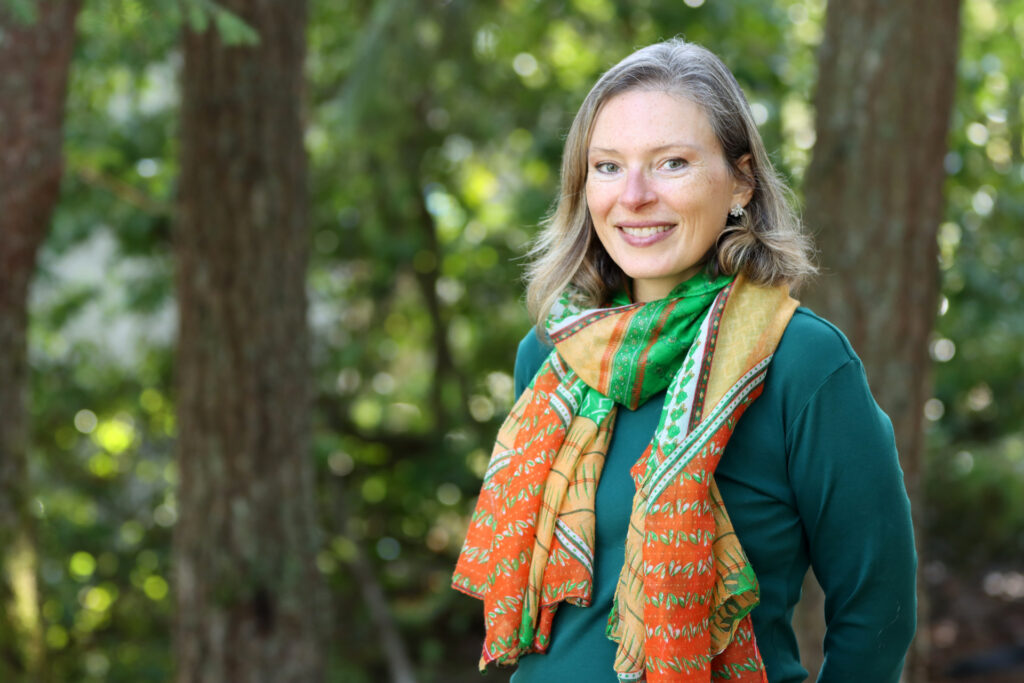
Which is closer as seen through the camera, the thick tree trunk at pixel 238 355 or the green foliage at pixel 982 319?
the thick tree trunk at pixel 238 355

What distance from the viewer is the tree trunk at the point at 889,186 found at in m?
3.43

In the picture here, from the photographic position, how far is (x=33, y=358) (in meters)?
6.61

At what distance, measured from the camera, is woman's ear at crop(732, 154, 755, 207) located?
1.71 meters

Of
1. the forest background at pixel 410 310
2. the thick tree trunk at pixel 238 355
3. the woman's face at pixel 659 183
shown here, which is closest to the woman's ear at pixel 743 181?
the woman's face at pixel 659 183

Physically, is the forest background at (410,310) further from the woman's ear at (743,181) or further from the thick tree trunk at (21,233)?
the woman's ear at (743,181)

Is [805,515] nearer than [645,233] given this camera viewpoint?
Yes

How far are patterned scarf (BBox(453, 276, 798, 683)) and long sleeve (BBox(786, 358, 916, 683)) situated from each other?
A: 11 centimetres

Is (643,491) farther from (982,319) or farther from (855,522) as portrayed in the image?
(982,319)

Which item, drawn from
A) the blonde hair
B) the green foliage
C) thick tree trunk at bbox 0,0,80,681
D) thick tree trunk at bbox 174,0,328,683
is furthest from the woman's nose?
the green foliage

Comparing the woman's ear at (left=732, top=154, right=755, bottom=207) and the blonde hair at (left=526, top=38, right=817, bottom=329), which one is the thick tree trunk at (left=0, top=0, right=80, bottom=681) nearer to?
the blonde hair at (left=526, top=38, right=817, bottom=329)

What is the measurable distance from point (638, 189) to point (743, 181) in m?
0.20

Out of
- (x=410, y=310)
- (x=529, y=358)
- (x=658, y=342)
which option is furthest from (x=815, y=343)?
(x=410, y=310)

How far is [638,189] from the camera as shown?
5.43 feet

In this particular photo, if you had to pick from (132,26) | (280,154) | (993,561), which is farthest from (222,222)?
(993,561)
